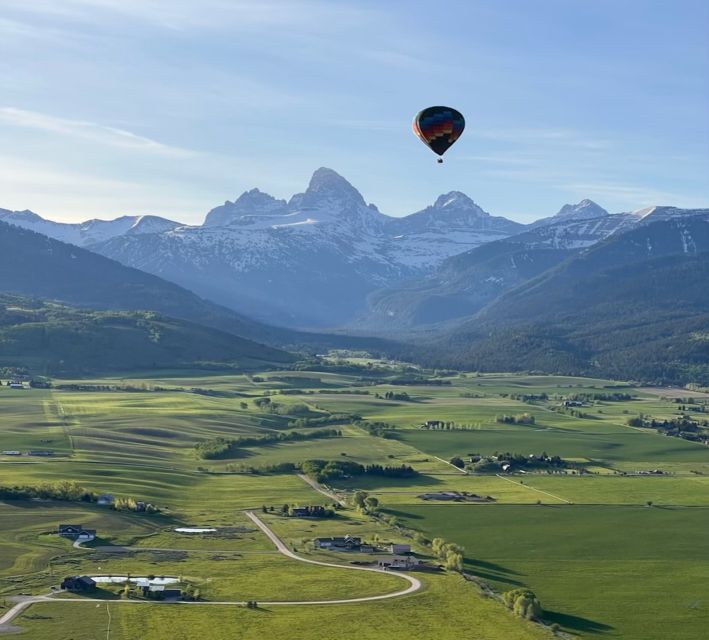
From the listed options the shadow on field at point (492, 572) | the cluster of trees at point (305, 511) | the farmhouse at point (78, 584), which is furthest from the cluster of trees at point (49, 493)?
the shadow on field at point (492, 572)

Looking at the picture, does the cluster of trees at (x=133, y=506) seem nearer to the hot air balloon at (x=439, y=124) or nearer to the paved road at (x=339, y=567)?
the paved road at (x=339, y=567)

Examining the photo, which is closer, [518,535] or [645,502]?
[518,535]

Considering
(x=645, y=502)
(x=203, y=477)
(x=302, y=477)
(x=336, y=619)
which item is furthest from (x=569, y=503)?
(x=336, y=619)

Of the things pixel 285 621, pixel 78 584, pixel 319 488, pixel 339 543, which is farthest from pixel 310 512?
pixel 285 621

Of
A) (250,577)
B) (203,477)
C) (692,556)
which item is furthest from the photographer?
(203,477)

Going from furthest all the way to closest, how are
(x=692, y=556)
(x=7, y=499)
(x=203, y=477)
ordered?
(x=203, y=477), (x=7, y=499), (x=692, y=556)

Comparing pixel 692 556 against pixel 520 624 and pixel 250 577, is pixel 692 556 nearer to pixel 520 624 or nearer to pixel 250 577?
pixel 520 624

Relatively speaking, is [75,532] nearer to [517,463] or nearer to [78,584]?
[78,584]
